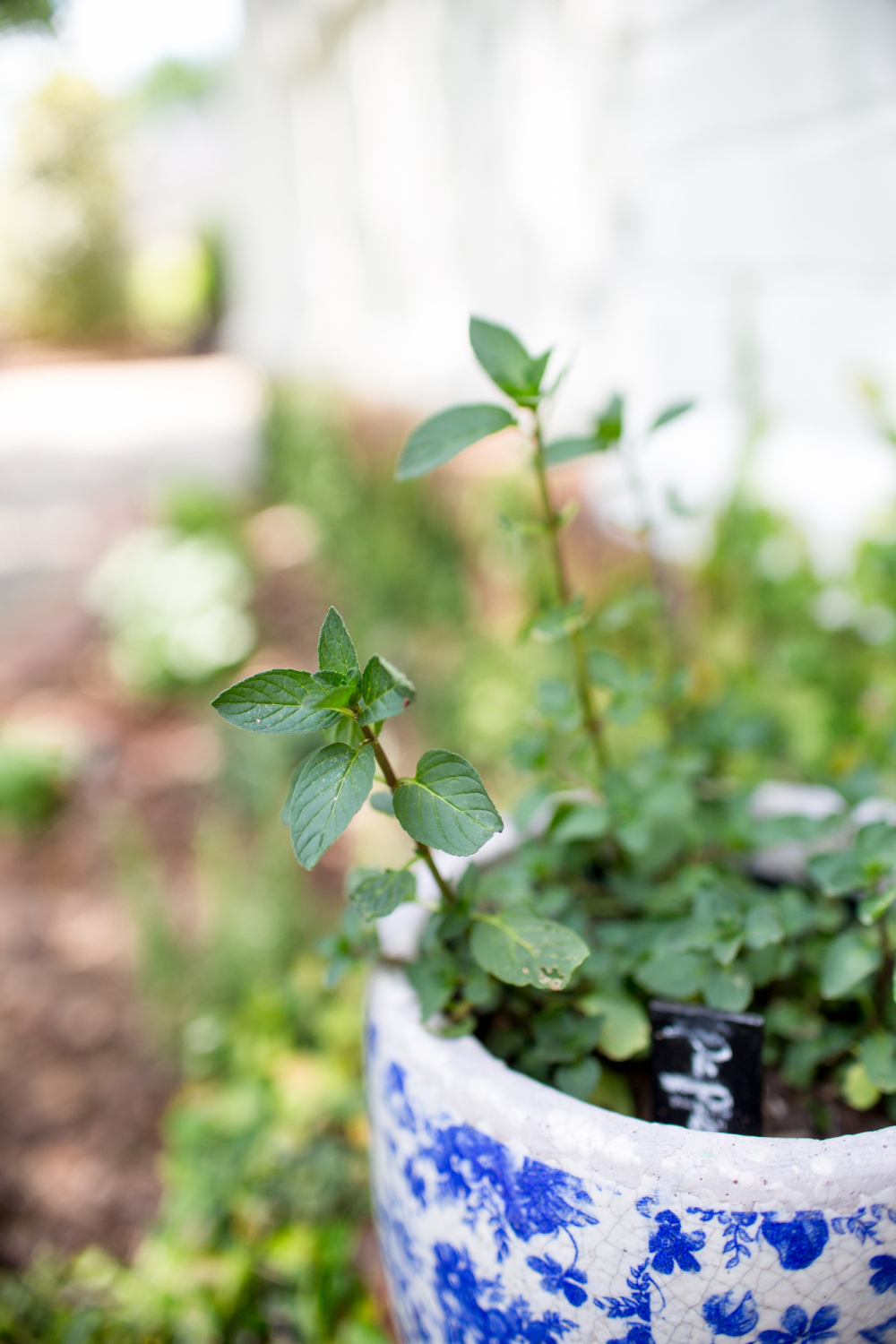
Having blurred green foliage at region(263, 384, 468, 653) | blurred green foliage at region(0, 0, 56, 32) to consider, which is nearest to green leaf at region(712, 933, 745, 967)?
blurred green foliage at region(0, 0, 56, 32)

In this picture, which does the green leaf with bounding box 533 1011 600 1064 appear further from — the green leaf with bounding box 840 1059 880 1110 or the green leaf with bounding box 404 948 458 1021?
the green leaf with bounding box 840 1059 880 1110

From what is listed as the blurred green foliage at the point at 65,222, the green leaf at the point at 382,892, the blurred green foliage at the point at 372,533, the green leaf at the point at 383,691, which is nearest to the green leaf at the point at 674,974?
the green leaf at the point at 382,892

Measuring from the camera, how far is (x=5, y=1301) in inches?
55.1

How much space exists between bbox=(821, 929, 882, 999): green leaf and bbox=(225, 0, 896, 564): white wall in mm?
520

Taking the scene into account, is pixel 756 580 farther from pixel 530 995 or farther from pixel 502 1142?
pixel 502 1142

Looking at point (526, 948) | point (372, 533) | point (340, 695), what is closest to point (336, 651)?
point (340, 695)

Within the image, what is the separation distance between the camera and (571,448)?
890 mm

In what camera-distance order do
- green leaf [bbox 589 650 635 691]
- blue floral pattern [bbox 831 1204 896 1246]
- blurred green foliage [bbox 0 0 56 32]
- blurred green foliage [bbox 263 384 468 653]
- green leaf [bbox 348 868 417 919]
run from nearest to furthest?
blue floral pattern [bbox 831 1204 896 1246]
green leaf [bbox 348 868 417 919]
green leaf [bbox 589 650 635 691]
blurred green foliage [bbox 0 0 56 32]
blurred green foliage [bbox 263 384 468 653]

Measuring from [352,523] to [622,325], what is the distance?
7.05 ft

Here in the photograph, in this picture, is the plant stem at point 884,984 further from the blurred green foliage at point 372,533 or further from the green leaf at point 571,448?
the blurred green foliage at point 372,533

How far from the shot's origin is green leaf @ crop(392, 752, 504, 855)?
0.63 meters

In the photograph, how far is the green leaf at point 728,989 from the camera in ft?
2.44

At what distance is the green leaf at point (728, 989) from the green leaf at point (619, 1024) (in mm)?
59

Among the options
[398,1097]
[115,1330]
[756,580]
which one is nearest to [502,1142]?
[398,1097]
